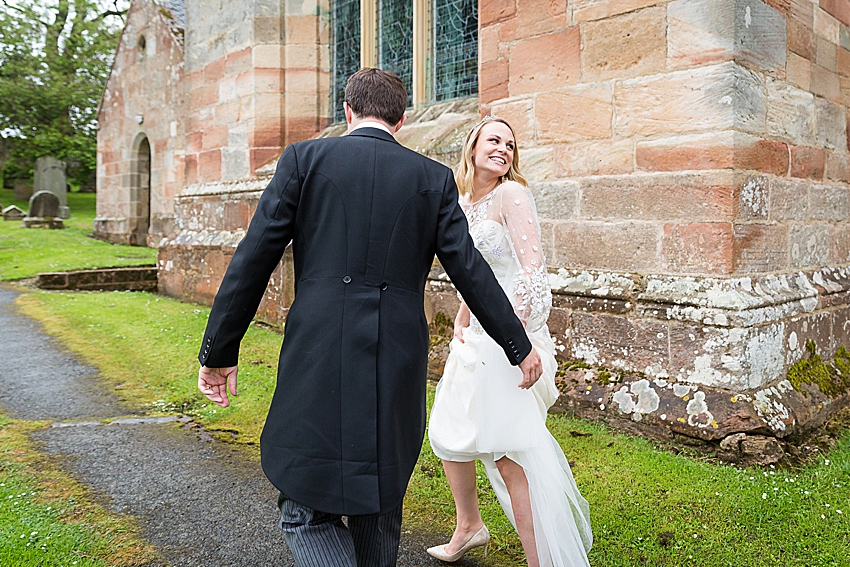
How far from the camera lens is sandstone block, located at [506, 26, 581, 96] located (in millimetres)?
4875

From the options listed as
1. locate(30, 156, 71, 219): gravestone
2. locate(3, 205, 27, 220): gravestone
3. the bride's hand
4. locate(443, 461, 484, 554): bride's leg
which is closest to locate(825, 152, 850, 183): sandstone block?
the bride's hand

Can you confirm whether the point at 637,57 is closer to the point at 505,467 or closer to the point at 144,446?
the point at 505,467

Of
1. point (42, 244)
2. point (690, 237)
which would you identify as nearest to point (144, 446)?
point (690, 237)

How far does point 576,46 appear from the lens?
4848 millimetres

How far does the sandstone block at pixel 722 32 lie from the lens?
4121 mm

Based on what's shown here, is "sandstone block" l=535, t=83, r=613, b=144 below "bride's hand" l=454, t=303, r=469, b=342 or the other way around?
the other way around

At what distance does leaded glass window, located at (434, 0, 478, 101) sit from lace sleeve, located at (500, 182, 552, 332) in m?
4.28

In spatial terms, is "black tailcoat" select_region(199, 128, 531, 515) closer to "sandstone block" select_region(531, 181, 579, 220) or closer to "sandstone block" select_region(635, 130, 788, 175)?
"sandstone block" select_region(635, 130, 788, 175)

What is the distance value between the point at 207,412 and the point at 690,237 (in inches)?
135

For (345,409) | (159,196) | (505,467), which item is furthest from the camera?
(159,196)

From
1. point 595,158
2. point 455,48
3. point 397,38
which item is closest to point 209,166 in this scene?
point 397,38

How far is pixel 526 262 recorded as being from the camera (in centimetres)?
282

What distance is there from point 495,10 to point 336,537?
4286 millimetres

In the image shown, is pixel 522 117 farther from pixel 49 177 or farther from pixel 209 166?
pixel 49 177
